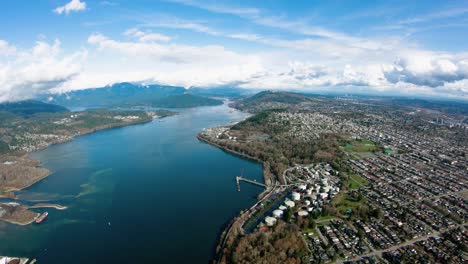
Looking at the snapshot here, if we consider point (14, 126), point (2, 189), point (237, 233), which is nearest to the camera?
point (237, 233)

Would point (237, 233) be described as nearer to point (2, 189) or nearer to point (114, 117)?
point (2, 189)

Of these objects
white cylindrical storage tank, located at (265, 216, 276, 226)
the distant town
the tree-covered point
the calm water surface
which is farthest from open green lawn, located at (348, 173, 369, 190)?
the tree-covered point

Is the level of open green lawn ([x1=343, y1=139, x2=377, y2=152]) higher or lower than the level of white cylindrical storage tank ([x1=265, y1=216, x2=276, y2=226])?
higher

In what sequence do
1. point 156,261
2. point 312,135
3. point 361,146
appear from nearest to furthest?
point 156,261 → point 361,146 → point 312,135

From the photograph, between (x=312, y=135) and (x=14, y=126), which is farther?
(x=14, y=126)

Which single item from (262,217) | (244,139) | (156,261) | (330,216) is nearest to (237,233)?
(262,217)

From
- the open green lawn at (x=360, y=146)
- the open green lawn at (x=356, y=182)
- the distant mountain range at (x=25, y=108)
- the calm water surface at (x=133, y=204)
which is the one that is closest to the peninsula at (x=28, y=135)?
the distant mountain range at (x=25, y=108)

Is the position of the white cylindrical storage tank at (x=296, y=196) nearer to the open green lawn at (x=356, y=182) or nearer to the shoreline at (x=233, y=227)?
the shoreline at (x=233, y=227)

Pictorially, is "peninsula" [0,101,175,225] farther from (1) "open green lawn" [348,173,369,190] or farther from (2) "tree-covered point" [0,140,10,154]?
(1) "open green lawn" [348,173,369,190]
